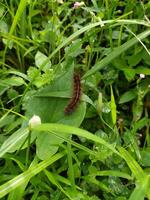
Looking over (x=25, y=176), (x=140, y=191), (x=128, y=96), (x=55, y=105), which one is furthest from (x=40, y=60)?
(x=140, y=191)

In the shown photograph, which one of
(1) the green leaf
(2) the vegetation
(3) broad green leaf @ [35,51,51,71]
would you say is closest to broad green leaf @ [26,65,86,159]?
(2) the vegetation

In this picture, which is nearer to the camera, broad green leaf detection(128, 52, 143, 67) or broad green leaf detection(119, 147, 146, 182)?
broad green leaf detection(119, 147, 146, 182)

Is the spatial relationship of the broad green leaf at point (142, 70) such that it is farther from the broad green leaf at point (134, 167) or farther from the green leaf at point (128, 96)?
the broad green leaf at point (134, 167)

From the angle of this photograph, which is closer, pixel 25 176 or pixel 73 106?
pixel 25 176

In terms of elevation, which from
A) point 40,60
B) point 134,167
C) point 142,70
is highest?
point 40,60

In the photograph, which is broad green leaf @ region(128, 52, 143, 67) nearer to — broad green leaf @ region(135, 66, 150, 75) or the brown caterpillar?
broad green leaf @ region(135, 66, 150, 75)

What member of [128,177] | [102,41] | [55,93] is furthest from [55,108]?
[102,41]

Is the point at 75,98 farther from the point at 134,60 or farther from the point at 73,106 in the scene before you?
the point at 134,60

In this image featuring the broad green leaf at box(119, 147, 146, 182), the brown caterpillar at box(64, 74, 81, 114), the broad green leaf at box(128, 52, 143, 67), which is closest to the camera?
the broad green leaf at box(119, 147, 146, 182)
